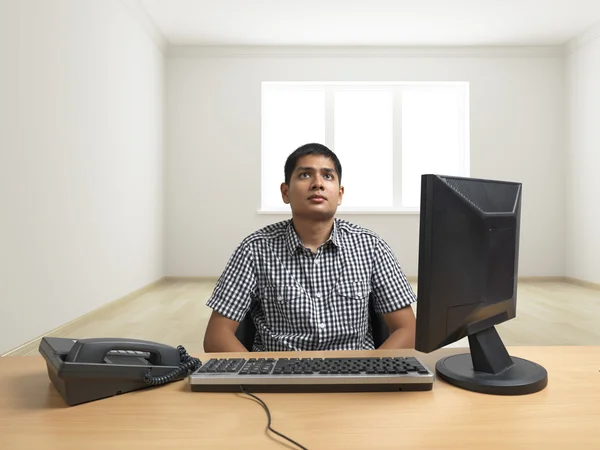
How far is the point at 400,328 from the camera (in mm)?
1436

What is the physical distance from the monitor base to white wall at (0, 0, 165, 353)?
2712 mm

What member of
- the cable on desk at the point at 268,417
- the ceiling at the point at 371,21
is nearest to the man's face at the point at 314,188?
the cable on desk at the point at 268,417

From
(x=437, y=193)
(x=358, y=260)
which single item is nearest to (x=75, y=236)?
(x=358, y=260)

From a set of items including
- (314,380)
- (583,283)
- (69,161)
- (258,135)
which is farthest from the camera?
(258,135)

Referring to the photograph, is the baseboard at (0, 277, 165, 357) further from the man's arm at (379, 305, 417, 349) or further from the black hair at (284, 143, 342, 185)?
the man's arm at (379, 305, 417, 349)

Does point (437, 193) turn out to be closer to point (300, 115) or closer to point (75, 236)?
point (75, 236)

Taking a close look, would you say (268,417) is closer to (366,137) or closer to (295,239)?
(295,239)

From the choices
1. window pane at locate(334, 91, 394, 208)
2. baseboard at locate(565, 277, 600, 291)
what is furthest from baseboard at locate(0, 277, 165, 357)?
baseboard at locate(565, 277, 600, 291)

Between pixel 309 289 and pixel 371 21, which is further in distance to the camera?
pixel 371 21

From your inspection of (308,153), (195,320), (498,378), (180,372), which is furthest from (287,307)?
(195,320)

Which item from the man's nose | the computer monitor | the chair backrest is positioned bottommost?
the chair backrest

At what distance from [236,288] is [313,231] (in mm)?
272

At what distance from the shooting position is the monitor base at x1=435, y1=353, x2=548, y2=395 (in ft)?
2.71

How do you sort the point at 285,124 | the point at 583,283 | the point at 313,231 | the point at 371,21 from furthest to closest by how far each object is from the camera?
the point at 285,124 < the point at 583,283 < the point at 371,21 < the point at 313,231
